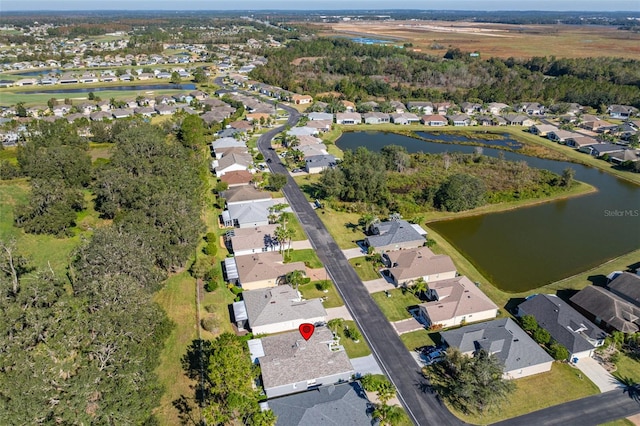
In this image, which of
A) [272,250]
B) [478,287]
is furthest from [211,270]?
[478,287]

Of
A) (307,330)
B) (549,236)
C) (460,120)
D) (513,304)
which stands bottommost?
(513,304)

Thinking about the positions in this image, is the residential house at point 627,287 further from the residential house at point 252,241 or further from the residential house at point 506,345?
the residential house at point 252,241

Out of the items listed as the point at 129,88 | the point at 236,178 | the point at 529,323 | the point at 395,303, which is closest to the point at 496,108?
the point at 236,178

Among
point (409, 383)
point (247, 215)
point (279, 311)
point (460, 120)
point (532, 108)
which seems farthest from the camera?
point (532, 108)

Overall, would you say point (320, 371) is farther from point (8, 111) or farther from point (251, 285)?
point (8, 111)

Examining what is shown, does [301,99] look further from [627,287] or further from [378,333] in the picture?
[627,287]
